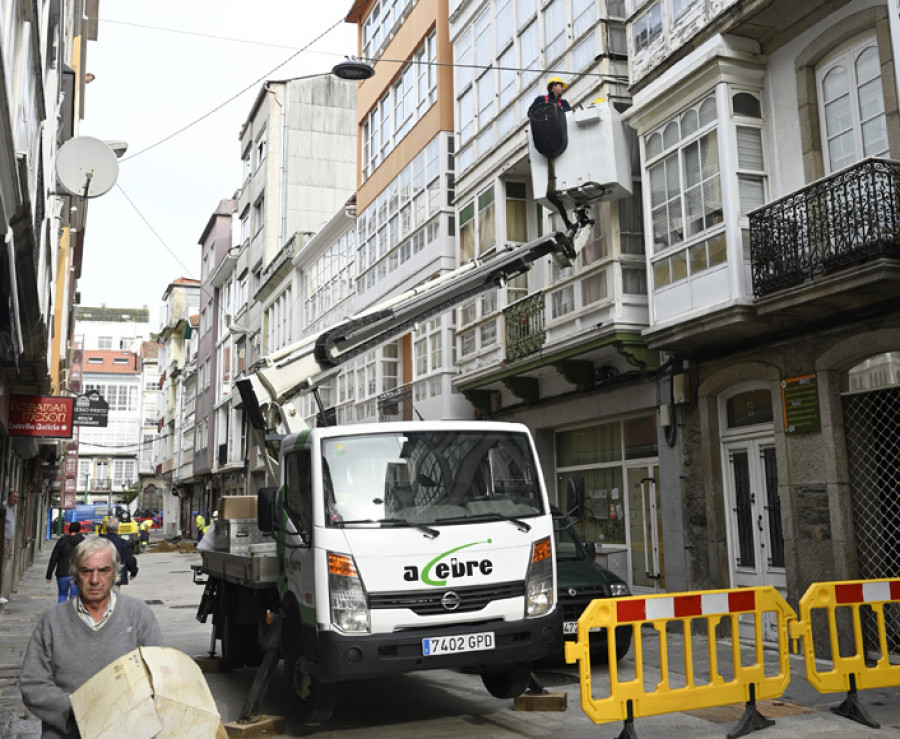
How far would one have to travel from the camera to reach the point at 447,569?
23.1 ft

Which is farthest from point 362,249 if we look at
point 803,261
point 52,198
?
point 803,261

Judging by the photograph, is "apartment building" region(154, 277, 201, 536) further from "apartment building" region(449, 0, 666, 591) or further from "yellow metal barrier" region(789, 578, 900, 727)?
"yellow metal barrier" region(789, 578, 900, 727)

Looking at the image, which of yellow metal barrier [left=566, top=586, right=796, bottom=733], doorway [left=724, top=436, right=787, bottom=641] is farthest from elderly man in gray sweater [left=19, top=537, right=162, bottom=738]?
doorway [left=724, top=436, right=787, bottom=641]

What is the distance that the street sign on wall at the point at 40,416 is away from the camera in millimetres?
15891

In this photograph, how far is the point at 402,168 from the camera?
78.4 feet

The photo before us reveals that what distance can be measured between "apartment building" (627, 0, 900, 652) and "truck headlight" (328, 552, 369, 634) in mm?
6345

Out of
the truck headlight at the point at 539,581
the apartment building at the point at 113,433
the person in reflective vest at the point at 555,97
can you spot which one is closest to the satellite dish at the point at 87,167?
the person in reflective vest at the point at 555,97

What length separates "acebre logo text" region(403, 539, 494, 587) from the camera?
6.98 metres

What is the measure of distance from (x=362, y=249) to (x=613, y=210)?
1359cm

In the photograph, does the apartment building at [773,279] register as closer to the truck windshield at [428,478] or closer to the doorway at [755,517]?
the doorway at [755,517]

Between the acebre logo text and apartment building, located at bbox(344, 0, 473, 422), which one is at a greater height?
apartment building, located at bbox(344, 0, 473, 422)

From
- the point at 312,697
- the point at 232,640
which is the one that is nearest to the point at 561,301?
the point at 232,640

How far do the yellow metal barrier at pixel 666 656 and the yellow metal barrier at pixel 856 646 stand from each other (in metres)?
0.20

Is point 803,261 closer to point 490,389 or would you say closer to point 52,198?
point 490,389
